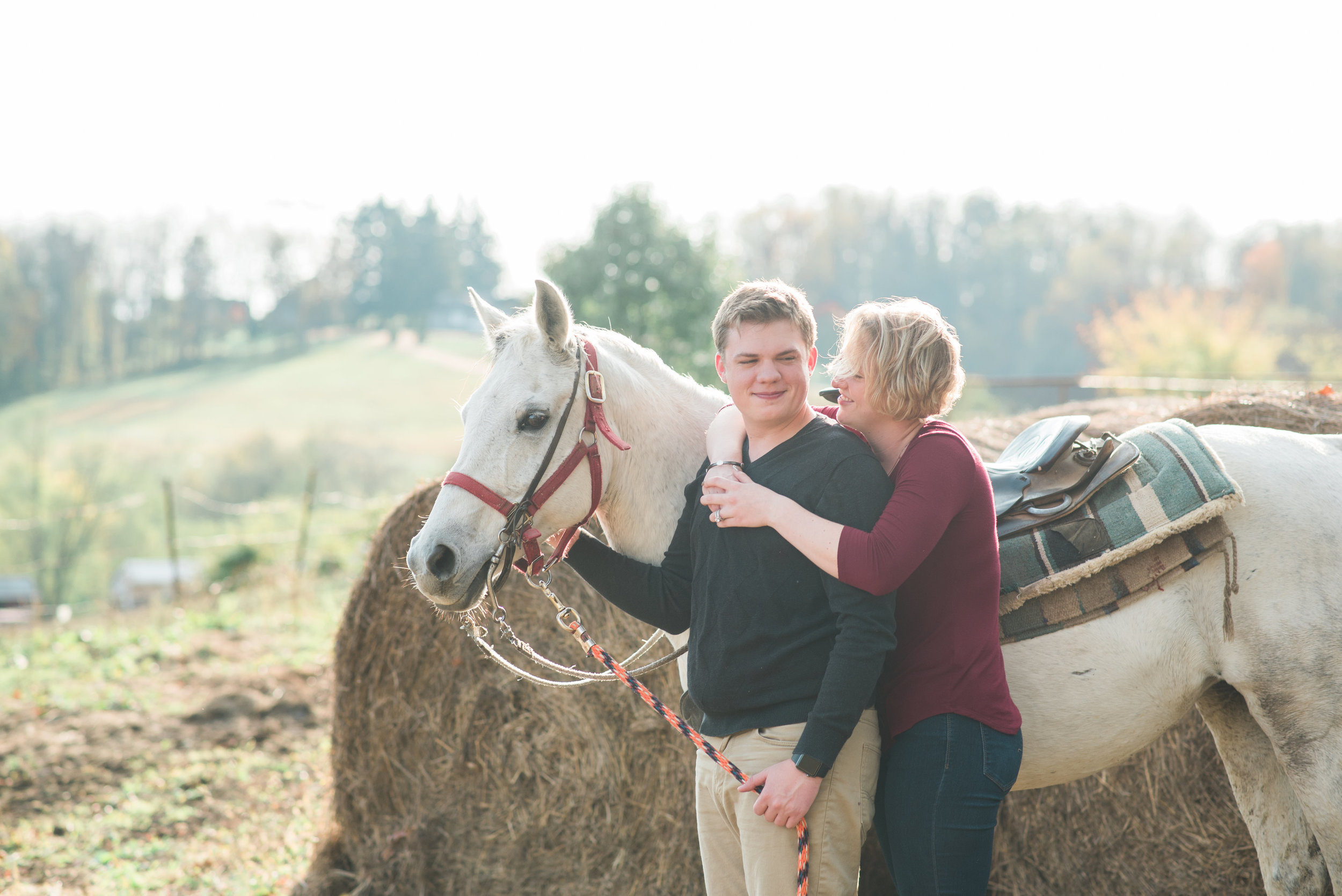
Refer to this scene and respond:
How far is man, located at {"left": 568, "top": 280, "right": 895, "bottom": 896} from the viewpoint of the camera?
4.83 ft

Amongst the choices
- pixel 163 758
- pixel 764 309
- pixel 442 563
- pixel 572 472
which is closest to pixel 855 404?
pixel 764 309

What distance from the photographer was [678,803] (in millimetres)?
3182

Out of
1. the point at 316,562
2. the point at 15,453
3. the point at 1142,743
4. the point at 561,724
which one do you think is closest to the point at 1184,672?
the point at 1142,743

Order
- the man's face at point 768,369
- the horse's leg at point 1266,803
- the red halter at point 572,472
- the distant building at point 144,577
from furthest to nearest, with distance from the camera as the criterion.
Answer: the distant building at point 144,577
the horse's leg at point 1266,803
the red halter at point 572,472
the man's face at point 768,369

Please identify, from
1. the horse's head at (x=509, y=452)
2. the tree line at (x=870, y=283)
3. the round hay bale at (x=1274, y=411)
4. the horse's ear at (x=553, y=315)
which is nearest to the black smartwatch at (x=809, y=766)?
the horse's head at (x=509, y=452)

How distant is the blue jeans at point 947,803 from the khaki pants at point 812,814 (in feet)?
0.22

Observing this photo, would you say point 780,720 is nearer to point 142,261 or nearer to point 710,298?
point 710,298

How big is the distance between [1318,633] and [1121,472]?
1.71 feet

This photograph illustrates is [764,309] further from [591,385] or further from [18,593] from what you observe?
[18,593]

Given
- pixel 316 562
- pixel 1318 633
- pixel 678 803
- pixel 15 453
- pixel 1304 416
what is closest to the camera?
pixel 1318 633

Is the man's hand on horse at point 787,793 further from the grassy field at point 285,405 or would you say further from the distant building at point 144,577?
the grassy field at point 285,405

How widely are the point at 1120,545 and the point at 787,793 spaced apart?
1040 millimetres

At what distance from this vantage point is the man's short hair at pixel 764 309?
1626 millimetres

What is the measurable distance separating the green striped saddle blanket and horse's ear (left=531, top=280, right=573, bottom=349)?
116cm
